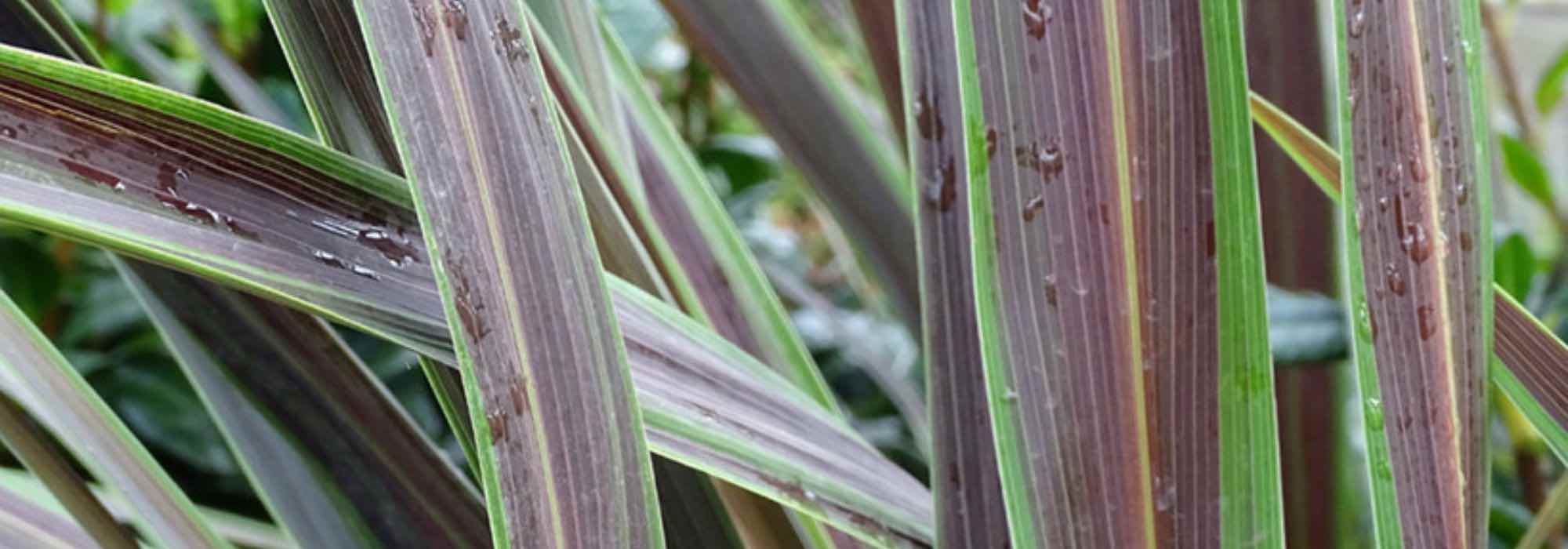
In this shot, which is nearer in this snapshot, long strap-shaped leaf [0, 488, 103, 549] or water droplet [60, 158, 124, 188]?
water droplet [60, 158, 124, 188]

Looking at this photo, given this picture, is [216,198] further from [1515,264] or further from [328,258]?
[1515,264]

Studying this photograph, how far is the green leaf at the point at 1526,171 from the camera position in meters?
0.65

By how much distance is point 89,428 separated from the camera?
30 centimetres

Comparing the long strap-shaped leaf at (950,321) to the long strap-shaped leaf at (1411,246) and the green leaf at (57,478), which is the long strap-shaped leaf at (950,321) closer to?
the long strap-shaped leaf at (1411,246)

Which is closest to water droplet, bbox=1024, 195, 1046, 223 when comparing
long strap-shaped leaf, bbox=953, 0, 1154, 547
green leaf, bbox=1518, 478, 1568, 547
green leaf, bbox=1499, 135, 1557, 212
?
long strap-shaped leaf, bbox=953, 0, 1154, 547

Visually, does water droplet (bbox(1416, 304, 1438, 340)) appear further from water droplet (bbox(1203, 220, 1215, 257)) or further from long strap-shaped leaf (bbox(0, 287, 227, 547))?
long strap-shaped leaf (bbox(0, 287, 227, 547))

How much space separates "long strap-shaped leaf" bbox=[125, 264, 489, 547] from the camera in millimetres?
336

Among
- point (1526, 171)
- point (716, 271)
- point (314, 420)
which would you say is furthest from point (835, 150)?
point (1526, 171)

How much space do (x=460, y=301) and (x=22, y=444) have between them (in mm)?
169

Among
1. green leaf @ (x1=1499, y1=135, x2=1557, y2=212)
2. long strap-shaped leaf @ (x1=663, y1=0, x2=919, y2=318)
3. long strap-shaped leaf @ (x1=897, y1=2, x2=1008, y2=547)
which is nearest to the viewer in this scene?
long strap-shaped leaf @ (x1=897, y1=2, x2=1008, y2=547)

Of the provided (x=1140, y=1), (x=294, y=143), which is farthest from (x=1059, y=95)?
(x=294, y=143)

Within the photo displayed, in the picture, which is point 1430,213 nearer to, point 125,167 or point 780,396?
point 780,396

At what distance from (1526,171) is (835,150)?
1.28 feet

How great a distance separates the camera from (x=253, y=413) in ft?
1.17
